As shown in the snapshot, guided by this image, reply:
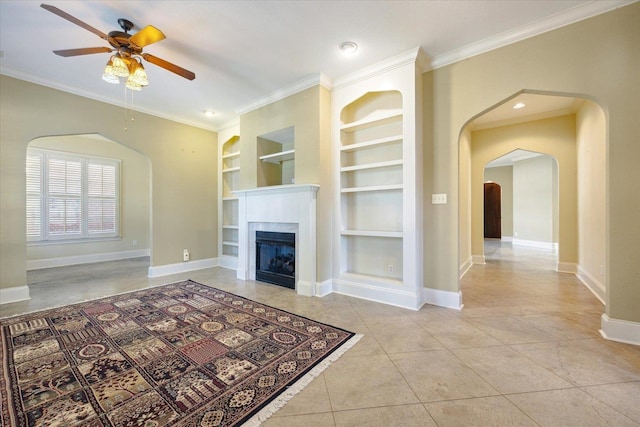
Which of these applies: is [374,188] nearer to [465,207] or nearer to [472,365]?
[472,365]

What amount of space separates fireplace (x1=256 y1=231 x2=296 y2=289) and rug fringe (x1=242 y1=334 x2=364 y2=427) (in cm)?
183

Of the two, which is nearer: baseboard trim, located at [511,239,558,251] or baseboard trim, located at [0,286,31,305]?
baseboard trim, located at [0,286,31,305]

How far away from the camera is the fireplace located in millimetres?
3936

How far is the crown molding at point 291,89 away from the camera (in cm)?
359

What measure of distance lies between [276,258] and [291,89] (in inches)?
105

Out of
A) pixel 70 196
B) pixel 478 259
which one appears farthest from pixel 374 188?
pixel 70 196

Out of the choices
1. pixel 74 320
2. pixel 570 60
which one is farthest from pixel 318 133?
pixel 74 320

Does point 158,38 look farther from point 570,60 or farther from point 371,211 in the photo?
point 570,60

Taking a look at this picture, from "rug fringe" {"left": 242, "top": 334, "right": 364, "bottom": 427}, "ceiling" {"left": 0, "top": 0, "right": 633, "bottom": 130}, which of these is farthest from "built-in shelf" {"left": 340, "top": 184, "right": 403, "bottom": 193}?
"rug fringe" {"left": 242, "top": 334, "right": 364, "bottom": 427}

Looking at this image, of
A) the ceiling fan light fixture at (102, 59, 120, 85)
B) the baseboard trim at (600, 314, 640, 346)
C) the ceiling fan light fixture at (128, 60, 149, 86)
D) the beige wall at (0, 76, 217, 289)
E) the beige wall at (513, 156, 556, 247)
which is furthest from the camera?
the beige wall at (513, 156, 556, 247)

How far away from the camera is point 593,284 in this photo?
3.70m

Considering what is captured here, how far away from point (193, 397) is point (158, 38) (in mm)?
2905

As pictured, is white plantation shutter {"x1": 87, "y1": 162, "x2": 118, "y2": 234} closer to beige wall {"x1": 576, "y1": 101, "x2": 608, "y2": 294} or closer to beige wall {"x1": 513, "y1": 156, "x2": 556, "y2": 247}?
beige wall {"x1": 576, "y1": 101, "x2": 608, "y2": 294}

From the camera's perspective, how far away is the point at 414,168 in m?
3.06
